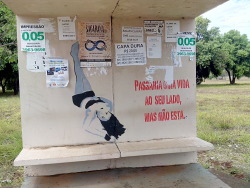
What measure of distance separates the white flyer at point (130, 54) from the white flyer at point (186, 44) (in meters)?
0.46

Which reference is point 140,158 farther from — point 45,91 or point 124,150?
point 45,91

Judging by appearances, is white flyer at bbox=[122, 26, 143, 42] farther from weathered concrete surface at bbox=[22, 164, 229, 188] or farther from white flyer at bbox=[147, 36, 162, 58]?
weathered concrete surface at bbox=[22, 164, 229, 188]

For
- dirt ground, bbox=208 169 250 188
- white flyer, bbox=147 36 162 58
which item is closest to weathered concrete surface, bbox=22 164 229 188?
dirt ground, bbox=208 169 250 188

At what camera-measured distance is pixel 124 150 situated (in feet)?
9.46

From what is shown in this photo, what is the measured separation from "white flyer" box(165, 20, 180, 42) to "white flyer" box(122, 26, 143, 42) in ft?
1.09

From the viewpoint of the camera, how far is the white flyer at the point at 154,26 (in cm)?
327

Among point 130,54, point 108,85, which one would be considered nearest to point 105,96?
point 108,85

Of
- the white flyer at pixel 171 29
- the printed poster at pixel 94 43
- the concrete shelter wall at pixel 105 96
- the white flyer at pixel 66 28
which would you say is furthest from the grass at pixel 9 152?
the white flyer at pixel 171 29

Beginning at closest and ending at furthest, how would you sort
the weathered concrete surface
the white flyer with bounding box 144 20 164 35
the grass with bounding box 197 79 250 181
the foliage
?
1. the weathered concrete surface
2. the white flyer with bounding box 144 20 164 35
3. the grass with bounding box 197 79 250 181
4. the foliage

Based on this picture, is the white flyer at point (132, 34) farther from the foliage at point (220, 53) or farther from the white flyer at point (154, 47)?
the foliage at point (220, 53)

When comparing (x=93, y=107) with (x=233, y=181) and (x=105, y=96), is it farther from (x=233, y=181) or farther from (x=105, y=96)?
(x=233, y=181)

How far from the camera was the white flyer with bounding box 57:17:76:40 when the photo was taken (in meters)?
3.05

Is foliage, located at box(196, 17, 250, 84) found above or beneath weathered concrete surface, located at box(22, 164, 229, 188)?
above

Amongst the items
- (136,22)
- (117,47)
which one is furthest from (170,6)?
(117,47)
